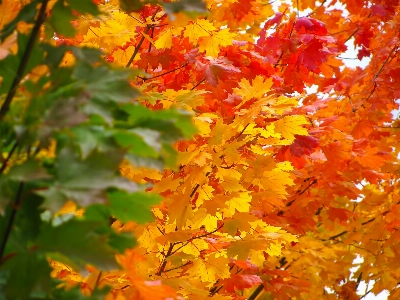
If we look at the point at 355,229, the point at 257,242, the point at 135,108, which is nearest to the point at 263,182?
the point at 257,242

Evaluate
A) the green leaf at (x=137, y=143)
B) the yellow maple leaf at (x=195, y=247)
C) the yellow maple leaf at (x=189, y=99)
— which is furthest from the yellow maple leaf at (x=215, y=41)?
the green leaf at (x=137, y=143)

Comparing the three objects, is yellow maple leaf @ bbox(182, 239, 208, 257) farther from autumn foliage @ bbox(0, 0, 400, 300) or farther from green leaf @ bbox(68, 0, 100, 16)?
green leaf @ bbox(68, 0, 100, 16)

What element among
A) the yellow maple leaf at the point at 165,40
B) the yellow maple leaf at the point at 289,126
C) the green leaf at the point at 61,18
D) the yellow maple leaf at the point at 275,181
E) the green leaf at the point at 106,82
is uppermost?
the green leaf at the point at 61,18

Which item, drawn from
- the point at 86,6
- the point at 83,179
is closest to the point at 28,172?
the point at 83,179

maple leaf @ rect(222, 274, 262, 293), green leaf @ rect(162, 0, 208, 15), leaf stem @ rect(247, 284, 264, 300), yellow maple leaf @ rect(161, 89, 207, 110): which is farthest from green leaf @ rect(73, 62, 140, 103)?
leaf stem @ rect(247, 284, 264, 300)

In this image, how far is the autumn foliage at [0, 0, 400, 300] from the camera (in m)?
0.65

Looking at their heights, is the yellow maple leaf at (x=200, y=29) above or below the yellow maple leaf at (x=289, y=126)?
above

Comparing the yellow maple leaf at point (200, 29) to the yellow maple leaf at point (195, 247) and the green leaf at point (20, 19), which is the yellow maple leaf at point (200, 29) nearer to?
the yellow maple leaf at point (195, 247)

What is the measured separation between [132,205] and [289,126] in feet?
5.29

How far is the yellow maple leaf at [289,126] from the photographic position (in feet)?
7.19

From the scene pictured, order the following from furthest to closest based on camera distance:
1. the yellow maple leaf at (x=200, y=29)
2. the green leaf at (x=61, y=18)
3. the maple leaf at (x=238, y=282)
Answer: the maple leaf at (x=238, y=282)
the yellow maple leaf at (x=200, y=29)
the green leaf at (x=61, y=18)

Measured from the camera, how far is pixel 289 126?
2209mm

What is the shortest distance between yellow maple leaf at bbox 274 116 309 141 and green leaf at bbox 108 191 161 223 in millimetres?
1588

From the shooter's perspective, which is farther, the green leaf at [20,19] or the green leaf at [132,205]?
the green leaf at [20,19]
